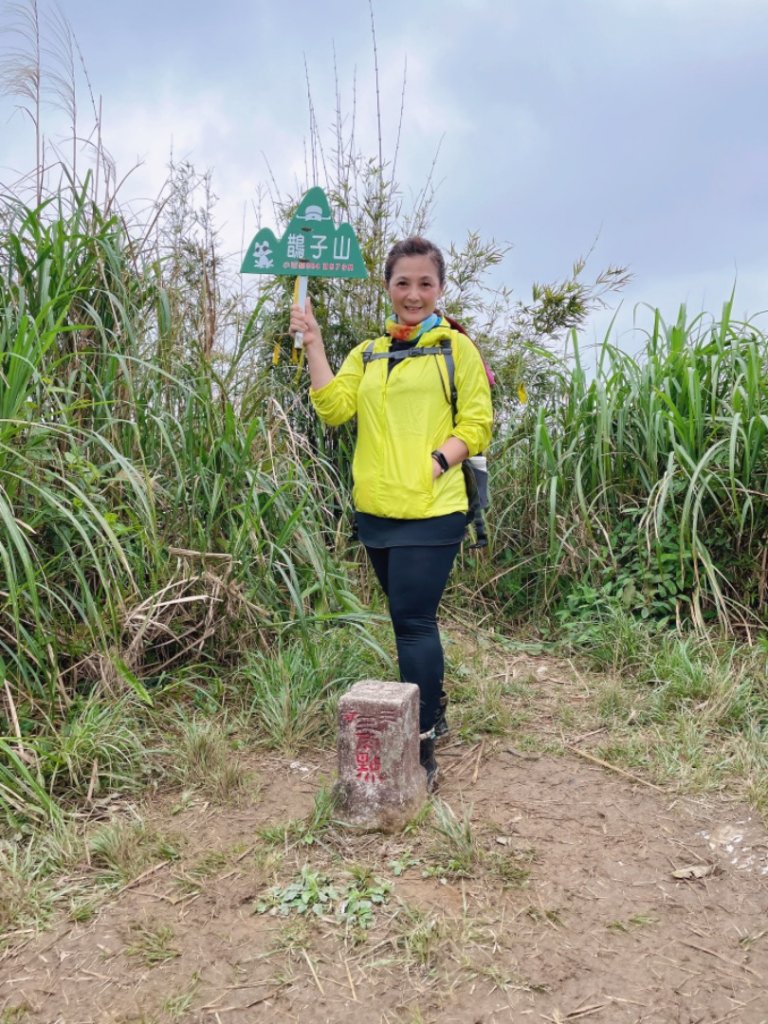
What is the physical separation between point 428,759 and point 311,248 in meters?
1.66

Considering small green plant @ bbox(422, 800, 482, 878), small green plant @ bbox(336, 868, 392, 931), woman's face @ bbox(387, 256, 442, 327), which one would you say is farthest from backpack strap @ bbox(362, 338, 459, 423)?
small green plant @ bbox(336, 868, 392, 931)

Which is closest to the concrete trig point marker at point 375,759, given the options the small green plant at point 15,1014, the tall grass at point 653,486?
the small green plant at point 15,1014

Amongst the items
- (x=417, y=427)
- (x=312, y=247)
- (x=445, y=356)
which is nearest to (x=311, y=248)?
(x=312, y=247)

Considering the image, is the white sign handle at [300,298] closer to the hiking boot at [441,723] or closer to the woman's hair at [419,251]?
the woman's hair at [419,251]

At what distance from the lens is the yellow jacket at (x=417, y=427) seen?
231 cm

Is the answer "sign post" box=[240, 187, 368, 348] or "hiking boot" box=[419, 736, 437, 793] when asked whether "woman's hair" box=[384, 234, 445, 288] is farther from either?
"hiking boot" box=[419, 736, 437, 793]

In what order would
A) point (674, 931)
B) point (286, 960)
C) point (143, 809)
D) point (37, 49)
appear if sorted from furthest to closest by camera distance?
point (37, 49) < point (143, 809) < point (674, 931) < point (286, 960)

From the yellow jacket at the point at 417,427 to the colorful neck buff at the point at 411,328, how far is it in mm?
24

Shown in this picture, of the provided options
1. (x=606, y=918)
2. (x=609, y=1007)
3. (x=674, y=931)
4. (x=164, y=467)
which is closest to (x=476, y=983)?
(x=609, y=1007)

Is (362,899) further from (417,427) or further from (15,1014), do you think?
(417,427)

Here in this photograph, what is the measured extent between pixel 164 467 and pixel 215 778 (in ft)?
4.16

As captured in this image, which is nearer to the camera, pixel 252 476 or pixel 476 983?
pixel 476 983

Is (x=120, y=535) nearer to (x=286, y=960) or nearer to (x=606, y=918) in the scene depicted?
(x=286, y=960)

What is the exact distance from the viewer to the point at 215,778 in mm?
2426
